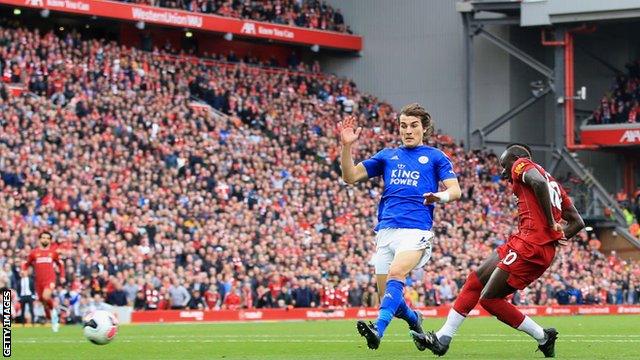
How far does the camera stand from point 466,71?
54000mm

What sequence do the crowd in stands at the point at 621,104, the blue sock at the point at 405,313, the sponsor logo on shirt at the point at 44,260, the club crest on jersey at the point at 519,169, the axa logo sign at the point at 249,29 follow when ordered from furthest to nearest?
the axa logo sign at the point at 249,29, the crowd in stands at the point at 621,104, the sponsor logo on shirt at the point at 44,260, the blue sock at the point at 405,313, the club crest on jersey at the point at 519,169

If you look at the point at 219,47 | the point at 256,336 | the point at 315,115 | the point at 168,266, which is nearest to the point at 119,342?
the point at 256,336

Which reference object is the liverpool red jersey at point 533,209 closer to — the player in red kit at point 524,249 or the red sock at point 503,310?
the player in red kit at point 524,249

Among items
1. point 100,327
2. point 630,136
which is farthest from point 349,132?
point 630,136

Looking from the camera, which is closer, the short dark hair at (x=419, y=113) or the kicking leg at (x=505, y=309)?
the kicking leg at (x=505, y=309)

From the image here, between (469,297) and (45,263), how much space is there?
543 inches

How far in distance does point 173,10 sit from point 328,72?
928 centimetres

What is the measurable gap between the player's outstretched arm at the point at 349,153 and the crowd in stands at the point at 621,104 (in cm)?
3837

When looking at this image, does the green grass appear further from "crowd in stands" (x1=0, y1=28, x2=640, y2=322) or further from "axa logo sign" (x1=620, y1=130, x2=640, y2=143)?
"axa logo sign" (x1=620, y1=130, x2=640, y2=143)

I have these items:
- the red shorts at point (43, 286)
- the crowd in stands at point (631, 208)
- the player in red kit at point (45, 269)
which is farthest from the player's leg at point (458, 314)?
the crowd in stands at point (631, 208)

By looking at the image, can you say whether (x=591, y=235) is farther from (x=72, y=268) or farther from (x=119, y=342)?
(x=119, y=342)

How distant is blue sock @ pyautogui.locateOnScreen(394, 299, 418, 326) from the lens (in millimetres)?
14047

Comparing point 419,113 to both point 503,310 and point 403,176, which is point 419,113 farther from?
point 503,310

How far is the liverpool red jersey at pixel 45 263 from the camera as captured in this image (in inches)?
1022
